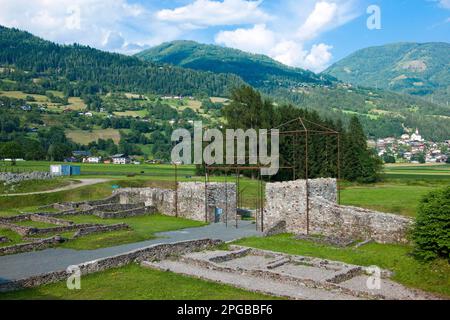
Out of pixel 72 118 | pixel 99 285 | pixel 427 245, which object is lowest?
pixel 99 285

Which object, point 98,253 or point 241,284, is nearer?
point 241,284

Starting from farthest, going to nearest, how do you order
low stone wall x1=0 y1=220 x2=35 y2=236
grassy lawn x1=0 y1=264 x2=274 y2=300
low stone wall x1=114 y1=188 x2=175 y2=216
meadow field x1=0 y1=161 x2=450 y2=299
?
low stone wall x1=114 y1=188 x2=175 y2=216 → low stone wall x1=0 y1=220 x2=35 y2=236 → meadow field x1=0 y1=161 x2=450 y2=299 → grassy lawn x1=0 y1=264 x2=274 y2=300

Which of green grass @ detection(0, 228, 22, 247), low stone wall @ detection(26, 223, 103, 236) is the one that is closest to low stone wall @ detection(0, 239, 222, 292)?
low stone wall @ detection(26, 223, 103, 236)

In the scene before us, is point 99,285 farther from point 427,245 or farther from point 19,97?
point 19,97

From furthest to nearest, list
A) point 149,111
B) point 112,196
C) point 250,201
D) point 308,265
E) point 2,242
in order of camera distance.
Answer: point 149,111, point 250,201, point 112,196, point 2,242, point 308,265

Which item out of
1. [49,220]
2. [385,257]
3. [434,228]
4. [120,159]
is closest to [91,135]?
[120,159]

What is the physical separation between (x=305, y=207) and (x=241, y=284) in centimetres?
1272

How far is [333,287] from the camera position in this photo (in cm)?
1836

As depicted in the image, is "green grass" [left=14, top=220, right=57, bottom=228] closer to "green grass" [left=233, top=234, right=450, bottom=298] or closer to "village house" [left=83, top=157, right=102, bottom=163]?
"green grass" [left=233, top=234, right=450, bottom=298]

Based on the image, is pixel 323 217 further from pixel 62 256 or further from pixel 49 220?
pixel 49 220

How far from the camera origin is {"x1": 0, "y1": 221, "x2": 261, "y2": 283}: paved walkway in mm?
21469

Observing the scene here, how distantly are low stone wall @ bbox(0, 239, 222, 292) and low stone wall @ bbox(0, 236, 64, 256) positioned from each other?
6830 mm

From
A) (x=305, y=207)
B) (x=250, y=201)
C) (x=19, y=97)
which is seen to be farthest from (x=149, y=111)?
(x=305, y=207)

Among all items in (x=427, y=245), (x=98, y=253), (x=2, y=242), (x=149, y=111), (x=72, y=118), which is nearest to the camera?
(x=427, y=245)
